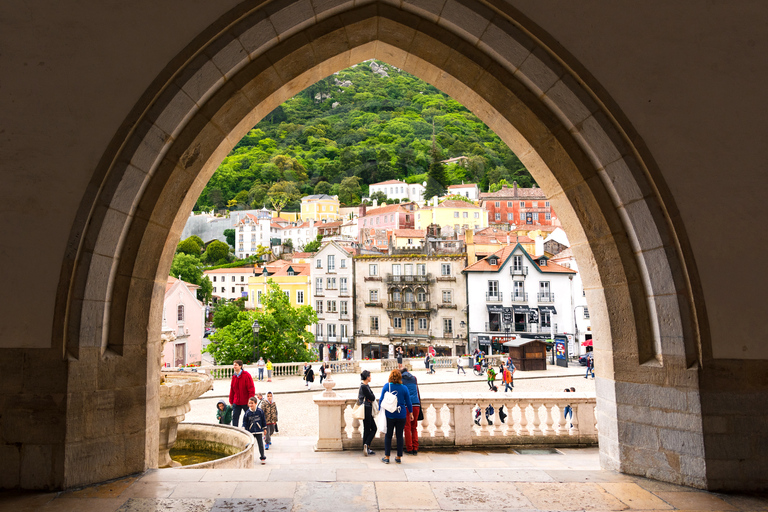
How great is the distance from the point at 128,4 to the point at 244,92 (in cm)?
102

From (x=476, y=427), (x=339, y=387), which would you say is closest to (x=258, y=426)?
(x=476, y=427)

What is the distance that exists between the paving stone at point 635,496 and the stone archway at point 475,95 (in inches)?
13.1

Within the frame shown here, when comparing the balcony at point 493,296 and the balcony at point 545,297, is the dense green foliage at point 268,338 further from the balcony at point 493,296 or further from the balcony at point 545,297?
the balcony at point 545,297

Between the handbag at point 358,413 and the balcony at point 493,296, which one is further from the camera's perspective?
the balcony at point 493,296

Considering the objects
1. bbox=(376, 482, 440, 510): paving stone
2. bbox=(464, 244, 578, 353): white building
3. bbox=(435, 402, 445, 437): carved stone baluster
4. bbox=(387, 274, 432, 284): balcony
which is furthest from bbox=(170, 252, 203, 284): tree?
bbox=(376, 482, 440, 510): paving stone

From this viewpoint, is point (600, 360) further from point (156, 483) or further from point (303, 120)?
point (303, 120)

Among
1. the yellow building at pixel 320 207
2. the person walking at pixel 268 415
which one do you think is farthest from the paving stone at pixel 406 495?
the yellow building at pixel 320 207

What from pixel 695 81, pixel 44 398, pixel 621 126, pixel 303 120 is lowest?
pixel 44 398

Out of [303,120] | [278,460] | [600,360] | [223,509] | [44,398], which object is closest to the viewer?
[223,509]

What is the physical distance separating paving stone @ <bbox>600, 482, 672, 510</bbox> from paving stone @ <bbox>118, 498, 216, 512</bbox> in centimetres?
278

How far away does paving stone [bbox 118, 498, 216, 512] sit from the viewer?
3.25 meters

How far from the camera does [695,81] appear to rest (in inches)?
154

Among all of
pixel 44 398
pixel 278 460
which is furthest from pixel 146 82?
pixel 278 460

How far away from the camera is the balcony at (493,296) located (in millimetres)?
35531
